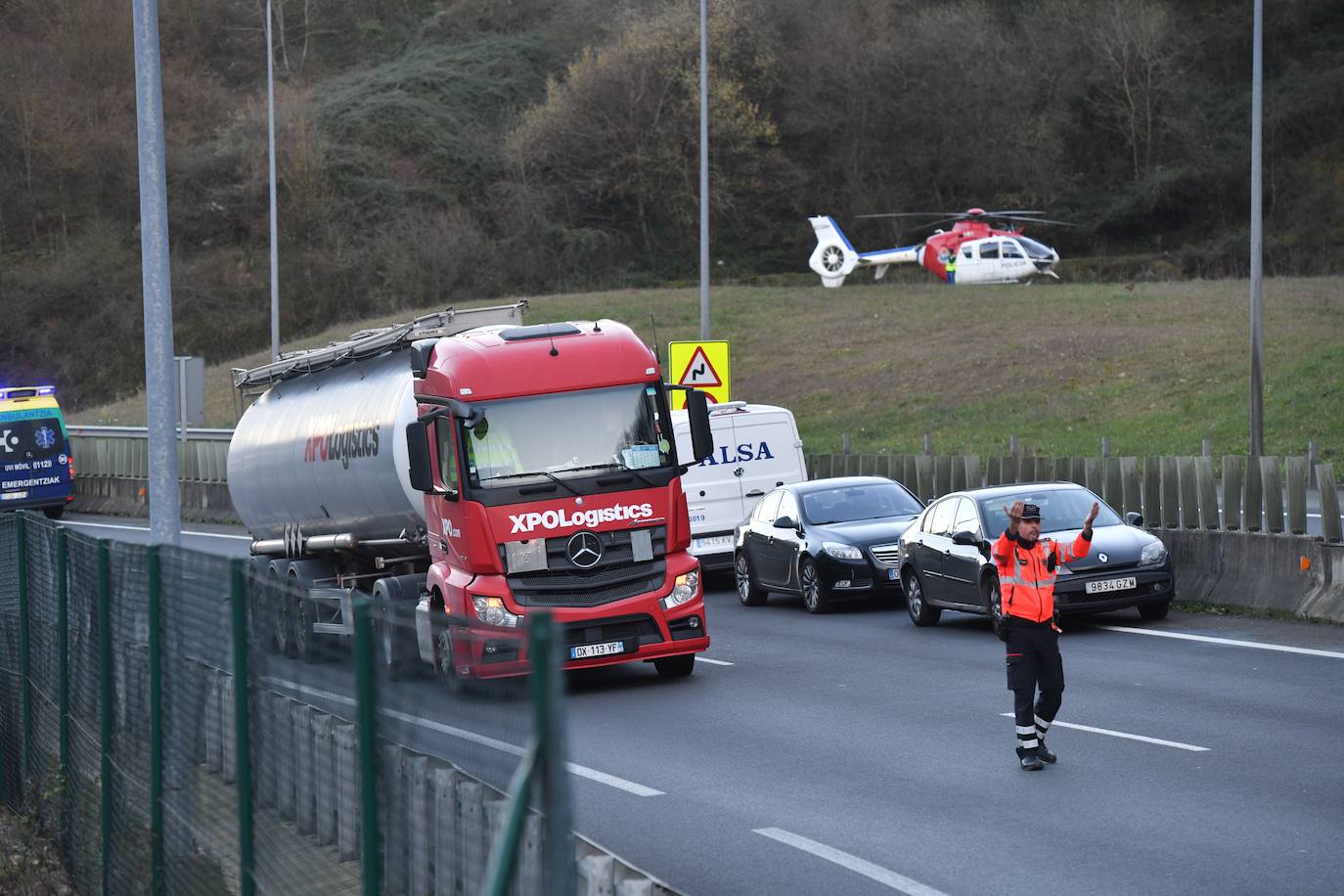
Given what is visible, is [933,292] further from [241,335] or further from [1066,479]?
[1066,479]

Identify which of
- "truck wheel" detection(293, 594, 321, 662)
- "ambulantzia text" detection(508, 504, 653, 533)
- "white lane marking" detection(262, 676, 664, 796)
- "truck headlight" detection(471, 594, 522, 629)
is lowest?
"truck headlight" detection(471, 594, 522, 629)

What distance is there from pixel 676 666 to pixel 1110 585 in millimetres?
4740

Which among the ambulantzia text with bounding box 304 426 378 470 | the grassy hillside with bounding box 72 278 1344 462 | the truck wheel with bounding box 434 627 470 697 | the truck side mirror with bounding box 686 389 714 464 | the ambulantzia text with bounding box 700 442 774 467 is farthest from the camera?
the grassy hillside with bounding box 72 278 1344 462

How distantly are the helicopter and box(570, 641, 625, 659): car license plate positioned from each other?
50360 mm

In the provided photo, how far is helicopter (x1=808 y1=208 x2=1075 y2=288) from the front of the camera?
67.8 meters

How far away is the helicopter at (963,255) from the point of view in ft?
222

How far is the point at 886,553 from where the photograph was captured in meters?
22.9

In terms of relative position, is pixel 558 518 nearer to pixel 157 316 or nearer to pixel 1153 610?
pixel 157 316

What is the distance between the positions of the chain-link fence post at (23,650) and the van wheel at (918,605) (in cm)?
1123

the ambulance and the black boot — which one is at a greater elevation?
the ambulance

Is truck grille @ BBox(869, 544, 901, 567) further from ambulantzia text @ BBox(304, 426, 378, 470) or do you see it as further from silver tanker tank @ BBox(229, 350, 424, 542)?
ambulantzia text @ BBox(304, 426, 378, 470)

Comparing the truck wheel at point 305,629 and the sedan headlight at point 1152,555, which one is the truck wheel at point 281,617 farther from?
the sedan headlight at point 1152,555

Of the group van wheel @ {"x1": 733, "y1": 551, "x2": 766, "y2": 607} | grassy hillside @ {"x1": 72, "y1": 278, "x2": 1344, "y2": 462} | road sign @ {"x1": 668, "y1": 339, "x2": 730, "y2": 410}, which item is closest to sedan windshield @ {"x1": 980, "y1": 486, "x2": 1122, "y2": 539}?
van wheel @ {"x1": 733, "y1": 551, "x2": 766, "y2": 607}

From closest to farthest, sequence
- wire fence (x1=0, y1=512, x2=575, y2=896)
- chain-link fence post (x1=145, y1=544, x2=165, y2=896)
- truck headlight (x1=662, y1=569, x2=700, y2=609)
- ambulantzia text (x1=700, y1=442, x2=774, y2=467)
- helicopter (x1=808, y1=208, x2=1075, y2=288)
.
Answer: wire fence (x1=0, y1=512, x2=575, y2=896) < chain-link fence post (x1=145, y1=544, x2=165, y2=896) < truck headlight (x1=662, y1=569, x2=700, y2=609) < ambulantzia text (x1=700, y1=442, x2=774, y2=467) < helicopter (x1=808, y1=208, x2=1075, y2=288)
